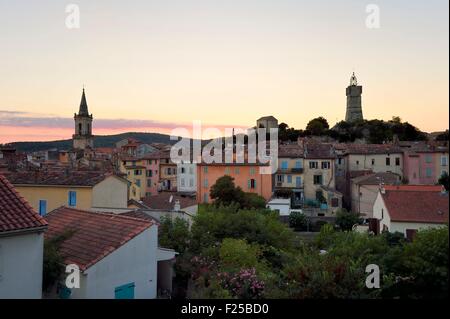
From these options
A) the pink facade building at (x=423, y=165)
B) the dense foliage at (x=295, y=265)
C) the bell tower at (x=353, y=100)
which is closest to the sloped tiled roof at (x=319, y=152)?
the pink facade building at (x=423, y=165)

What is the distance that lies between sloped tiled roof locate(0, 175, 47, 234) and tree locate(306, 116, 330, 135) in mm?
63858

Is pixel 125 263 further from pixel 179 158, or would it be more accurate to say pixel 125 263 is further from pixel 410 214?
pixel 179 158

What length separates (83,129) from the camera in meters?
99.9

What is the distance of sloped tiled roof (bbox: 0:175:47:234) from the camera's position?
30.5 ft

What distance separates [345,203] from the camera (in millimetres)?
47344

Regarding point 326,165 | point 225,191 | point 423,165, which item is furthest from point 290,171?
point 423,165

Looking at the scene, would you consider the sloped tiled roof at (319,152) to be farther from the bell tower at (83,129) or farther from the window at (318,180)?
the bell tower at (83,129)

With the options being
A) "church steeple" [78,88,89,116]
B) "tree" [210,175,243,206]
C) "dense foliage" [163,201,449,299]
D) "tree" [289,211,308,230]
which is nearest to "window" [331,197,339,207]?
"tree" [289,211,308,230]

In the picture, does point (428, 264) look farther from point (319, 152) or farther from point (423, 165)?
point (423, 165)

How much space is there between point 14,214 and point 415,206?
2316 centimetres

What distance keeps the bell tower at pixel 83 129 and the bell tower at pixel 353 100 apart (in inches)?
2428

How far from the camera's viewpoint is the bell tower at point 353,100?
9431 centimetres

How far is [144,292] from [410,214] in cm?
1874
